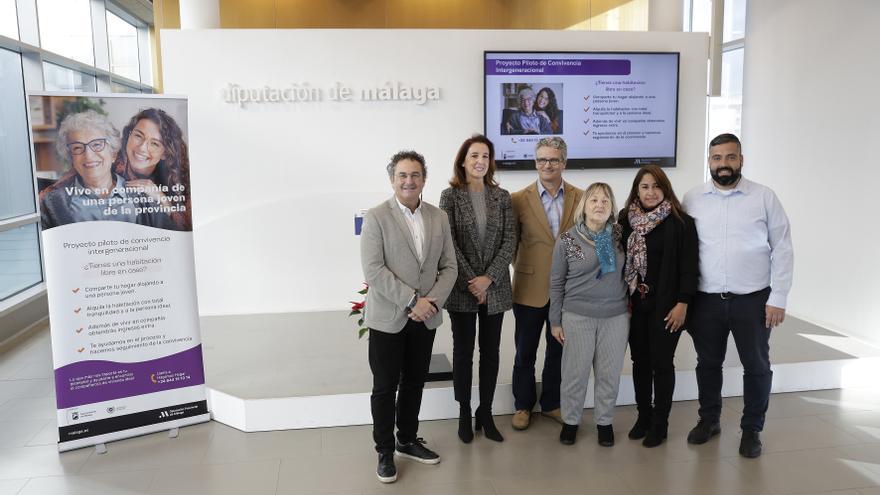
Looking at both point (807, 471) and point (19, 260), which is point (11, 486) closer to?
point (807, 471)

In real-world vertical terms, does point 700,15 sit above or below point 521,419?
above

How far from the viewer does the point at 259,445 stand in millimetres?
3494

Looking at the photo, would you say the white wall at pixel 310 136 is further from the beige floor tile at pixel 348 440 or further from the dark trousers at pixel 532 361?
the dark trousers at pixel 532 361

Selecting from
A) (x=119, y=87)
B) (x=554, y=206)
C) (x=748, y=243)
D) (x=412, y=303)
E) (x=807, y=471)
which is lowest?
(x=807, y=471)

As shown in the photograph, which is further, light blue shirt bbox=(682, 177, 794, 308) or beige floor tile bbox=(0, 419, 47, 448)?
beige floor tile bbox=(0, 419, 47, 448)

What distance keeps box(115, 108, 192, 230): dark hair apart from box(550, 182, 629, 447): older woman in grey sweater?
2.05 meters

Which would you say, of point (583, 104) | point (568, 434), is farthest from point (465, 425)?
point (583, 104)

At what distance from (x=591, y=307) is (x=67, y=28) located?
813 centimetres

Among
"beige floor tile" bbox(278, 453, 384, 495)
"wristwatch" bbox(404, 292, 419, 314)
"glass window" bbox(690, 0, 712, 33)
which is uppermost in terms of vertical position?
"glass window" bbox(690, 0, 712, 33)

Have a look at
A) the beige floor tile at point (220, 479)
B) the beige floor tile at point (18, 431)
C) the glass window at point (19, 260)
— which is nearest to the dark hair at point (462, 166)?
the beige floor tile at point (220, 479)

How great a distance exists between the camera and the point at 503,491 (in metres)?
2.99

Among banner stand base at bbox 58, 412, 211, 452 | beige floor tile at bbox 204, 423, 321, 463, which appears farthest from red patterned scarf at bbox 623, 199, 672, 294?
banner stand base at bbox 58, 412, 211, 452

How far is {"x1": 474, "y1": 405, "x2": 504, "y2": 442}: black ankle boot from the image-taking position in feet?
11.4

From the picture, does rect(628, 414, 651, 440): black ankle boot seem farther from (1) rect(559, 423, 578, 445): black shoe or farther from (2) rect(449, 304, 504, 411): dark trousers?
(2) rect(449, 304, 504, 411): dark trousers
